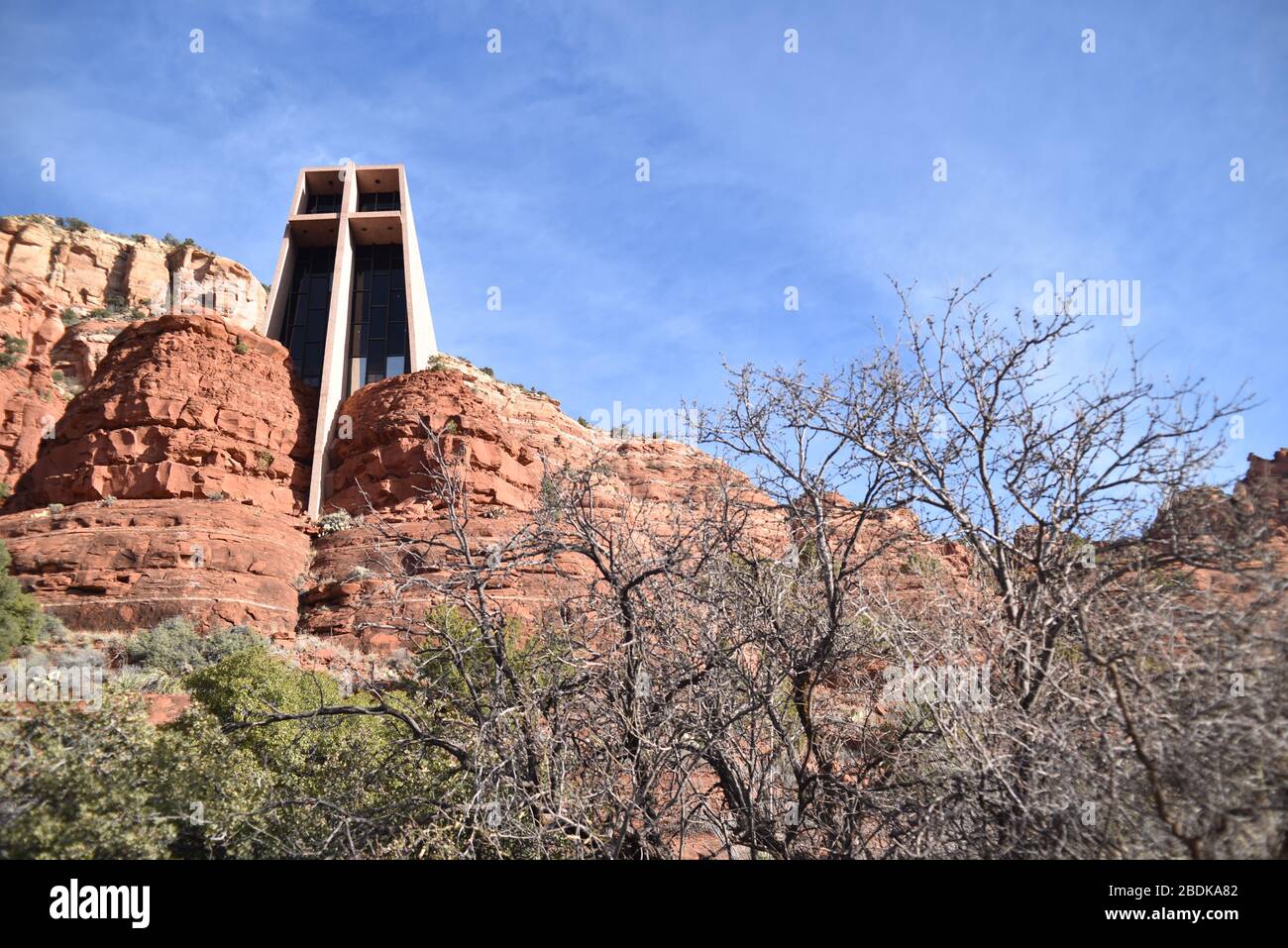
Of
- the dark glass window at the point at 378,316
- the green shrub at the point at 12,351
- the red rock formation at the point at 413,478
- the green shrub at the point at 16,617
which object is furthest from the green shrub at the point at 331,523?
the green shrub at the point at 12,351

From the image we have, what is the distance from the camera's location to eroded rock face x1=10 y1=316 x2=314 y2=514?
3156 cm

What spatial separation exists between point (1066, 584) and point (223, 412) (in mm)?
34809

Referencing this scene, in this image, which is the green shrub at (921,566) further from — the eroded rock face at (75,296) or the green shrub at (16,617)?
the eroded rock face at (75,296)

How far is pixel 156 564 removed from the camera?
2694cm

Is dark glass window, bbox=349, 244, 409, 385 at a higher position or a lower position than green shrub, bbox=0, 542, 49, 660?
higher

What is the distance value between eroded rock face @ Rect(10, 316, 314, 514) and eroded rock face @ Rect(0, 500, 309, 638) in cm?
159

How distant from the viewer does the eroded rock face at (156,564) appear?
25453 millimetres

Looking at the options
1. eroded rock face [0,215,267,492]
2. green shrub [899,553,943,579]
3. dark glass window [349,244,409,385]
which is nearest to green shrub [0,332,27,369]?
eroded rock face [0,215,267,492]

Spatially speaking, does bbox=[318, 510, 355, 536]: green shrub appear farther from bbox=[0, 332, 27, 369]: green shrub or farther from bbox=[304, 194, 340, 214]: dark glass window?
bbox=[0, 332, 27, 369]: green shrub

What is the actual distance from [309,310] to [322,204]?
6.07 m

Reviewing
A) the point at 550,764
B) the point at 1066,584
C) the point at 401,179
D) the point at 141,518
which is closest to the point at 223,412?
the point at 141,518

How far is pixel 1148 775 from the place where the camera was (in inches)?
169
